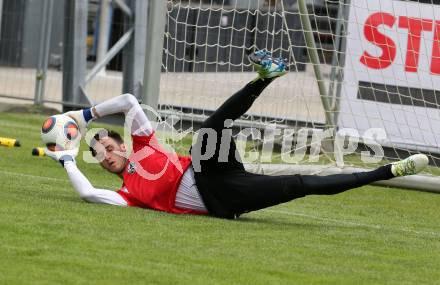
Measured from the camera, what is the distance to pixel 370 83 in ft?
41.6

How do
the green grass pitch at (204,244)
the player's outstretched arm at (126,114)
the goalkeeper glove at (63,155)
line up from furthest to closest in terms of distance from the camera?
the player's outstretched arm at (126,114), the goalkeeper glove at (63,155), the green grass pitch at (204,244)

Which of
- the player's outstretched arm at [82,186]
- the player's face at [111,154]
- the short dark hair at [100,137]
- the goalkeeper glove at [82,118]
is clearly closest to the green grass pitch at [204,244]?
the player's outstretched arm at [82,186]

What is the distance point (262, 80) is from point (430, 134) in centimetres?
460

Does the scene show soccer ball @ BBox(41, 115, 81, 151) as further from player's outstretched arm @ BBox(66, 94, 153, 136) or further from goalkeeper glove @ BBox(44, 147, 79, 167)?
player's outstretched arm @ BBox(66, 94, 153, 136)

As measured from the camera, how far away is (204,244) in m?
7.05

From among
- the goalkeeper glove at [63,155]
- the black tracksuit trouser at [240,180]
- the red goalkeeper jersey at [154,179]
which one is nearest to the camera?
the black tracksuit trouser at [240,180]

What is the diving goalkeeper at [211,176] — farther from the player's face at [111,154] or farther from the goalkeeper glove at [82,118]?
the goalkeeper glove at [82,118]

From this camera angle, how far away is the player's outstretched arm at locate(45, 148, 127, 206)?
834 centimetres

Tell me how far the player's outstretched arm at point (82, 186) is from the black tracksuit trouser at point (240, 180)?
27.9 inches

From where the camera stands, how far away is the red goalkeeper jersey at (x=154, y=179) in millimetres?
8273

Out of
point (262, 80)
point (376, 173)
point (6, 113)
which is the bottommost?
point (6, 113)

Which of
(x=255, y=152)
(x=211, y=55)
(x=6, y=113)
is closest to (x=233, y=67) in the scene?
(x=211, y=55)

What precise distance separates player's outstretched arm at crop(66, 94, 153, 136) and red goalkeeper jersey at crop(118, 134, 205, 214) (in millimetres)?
242

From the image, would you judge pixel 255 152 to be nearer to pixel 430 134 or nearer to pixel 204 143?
pixel 430 134
